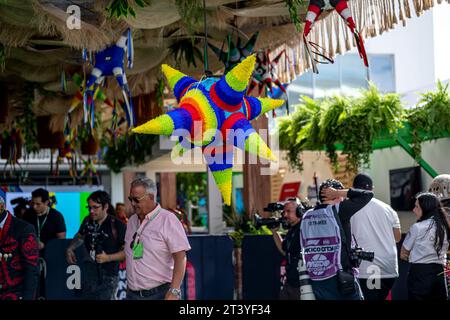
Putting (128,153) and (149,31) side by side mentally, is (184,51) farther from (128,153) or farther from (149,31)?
(128,153)

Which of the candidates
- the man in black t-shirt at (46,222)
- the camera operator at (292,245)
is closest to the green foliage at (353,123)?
the camera operator at (292,245)

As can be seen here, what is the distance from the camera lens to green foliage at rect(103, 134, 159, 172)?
1544 cm

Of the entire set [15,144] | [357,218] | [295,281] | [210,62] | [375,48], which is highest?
[375,48]

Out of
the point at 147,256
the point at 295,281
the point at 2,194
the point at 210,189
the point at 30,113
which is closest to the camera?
the point at 147,256

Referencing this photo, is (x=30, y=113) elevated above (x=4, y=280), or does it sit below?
above

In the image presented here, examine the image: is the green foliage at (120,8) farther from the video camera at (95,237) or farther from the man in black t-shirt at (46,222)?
the man in black t-shirt at (46,222)

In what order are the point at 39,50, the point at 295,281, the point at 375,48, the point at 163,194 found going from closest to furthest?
the point at 295,281 → the point at 39,50 → the point at 163,194 → the point at 375,48

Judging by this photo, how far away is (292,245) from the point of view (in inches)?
245

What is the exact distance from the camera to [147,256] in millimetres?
5574

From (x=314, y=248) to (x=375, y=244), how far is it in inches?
38.3
